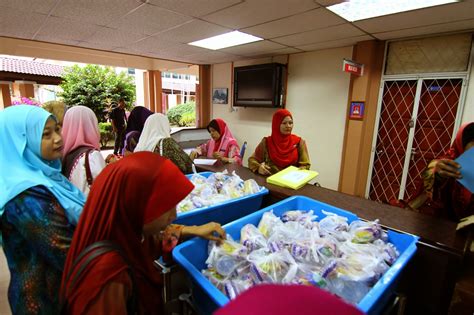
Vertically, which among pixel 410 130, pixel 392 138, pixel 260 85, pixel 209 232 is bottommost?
pixel 209 232

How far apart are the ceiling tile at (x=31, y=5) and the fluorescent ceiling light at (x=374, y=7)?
2.61 meters

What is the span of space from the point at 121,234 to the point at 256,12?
2405 millimetres

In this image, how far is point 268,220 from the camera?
1.05 m

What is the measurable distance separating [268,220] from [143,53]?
14.6 ft

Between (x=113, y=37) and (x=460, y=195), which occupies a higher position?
(x=113, y=37)

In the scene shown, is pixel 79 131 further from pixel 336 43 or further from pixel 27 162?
pixel 336 43

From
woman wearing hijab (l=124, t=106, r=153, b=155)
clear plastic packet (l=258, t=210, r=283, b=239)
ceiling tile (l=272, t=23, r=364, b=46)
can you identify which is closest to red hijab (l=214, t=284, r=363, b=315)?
clear plastic packet (l=258, t=210, r=283, b=239)

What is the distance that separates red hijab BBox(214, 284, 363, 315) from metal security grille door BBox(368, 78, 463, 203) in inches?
129

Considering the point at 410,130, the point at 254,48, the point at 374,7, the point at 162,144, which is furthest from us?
the point at 254,48

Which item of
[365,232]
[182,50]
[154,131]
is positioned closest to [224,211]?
[365,232]

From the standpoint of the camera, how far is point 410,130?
3166 millimetres

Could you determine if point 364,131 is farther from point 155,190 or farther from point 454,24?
point 155,190

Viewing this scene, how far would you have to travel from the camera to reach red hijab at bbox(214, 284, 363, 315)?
1.01ft

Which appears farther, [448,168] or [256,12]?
[256,12]
